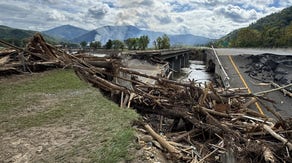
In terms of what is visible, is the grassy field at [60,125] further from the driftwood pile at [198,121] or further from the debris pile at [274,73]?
the debris pile at [274,73]

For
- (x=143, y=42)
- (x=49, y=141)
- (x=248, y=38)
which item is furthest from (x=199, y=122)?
(x=248, y=38)

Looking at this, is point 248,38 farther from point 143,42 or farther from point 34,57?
point 34,57

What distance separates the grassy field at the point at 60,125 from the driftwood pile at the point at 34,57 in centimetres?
178

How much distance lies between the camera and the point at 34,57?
11141 millimetres

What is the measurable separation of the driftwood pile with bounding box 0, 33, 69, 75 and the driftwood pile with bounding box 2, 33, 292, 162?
111 cm

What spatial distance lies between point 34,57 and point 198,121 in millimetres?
7611

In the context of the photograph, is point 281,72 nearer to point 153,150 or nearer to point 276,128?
point 276,128

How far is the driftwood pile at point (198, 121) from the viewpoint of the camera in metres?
5.48

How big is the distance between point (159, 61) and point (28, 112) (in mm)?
28708

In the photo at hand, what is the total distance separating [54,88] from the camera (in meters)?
8.30

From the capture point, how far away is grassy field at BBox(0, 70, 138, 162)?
4.26m

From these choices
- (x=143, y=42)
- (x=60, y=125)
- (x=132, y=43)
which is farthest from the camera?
(x=143, y=42)

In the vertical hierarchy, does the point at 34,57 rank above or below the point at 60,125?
above

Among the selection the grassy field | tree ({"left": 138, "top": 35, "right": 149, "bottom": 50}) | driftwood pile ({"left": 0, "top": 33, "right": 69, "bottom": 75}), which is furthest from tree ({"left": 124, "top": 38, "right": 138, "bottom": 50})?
the grassy field
